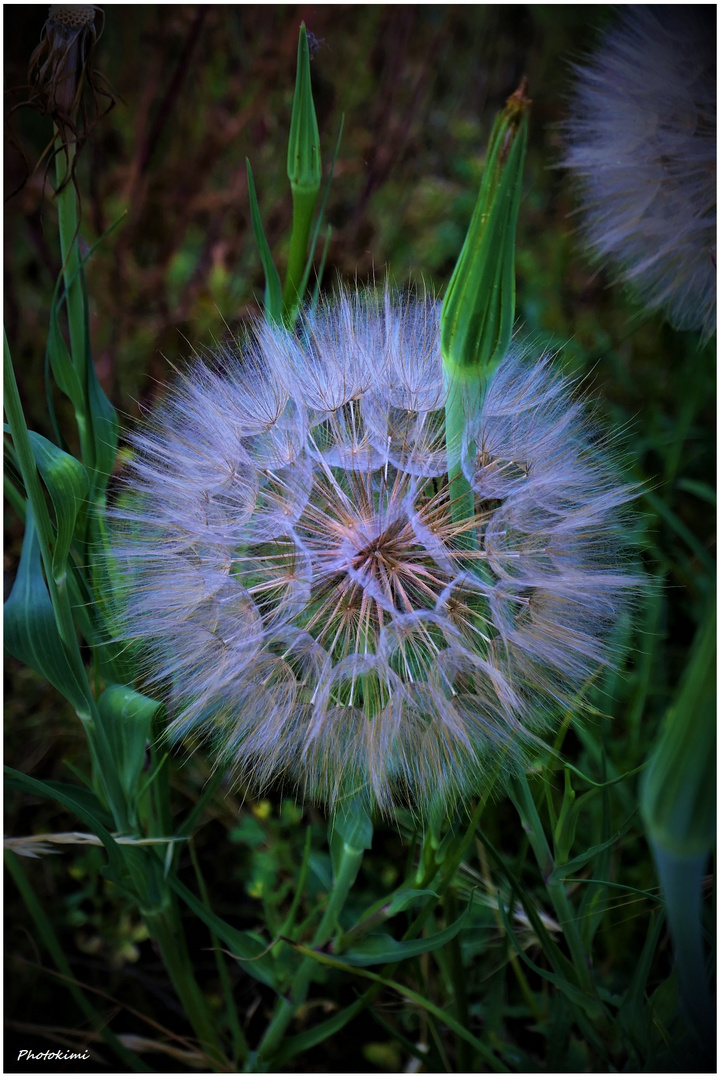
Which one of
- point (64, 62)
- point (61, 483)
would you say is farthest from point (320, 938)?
point (64, 62)

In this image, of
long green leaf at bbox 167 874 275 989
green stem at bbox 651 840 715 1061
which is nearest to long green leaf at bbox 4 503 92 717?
long green leaf at bbox 167 874 275 989

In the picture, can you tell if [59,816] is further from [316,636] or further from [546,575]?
[546,575]

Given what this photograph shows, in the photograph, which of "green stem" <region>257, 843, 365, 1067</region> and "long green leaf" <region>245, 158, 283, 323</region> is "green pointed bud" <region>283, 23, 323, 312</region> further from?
"green stem" <region>257, 843, 365, 1067</region>

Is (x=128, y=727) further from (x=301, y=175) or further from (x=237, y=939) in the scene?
(x=301, y=175)

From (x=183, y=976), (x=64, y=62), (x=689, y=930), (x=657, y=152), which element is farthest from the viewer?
(x=657, y=152)

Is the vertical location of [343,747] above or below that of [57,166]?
below

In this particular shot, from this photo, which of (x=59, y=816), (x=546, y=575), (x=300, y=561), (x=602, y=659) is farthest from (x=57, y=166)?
(x=59, y=816)

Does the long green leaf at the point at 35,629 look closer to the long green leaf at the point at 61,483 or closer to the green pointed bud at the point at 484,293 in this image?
the long green leaf at the point at 61,483
